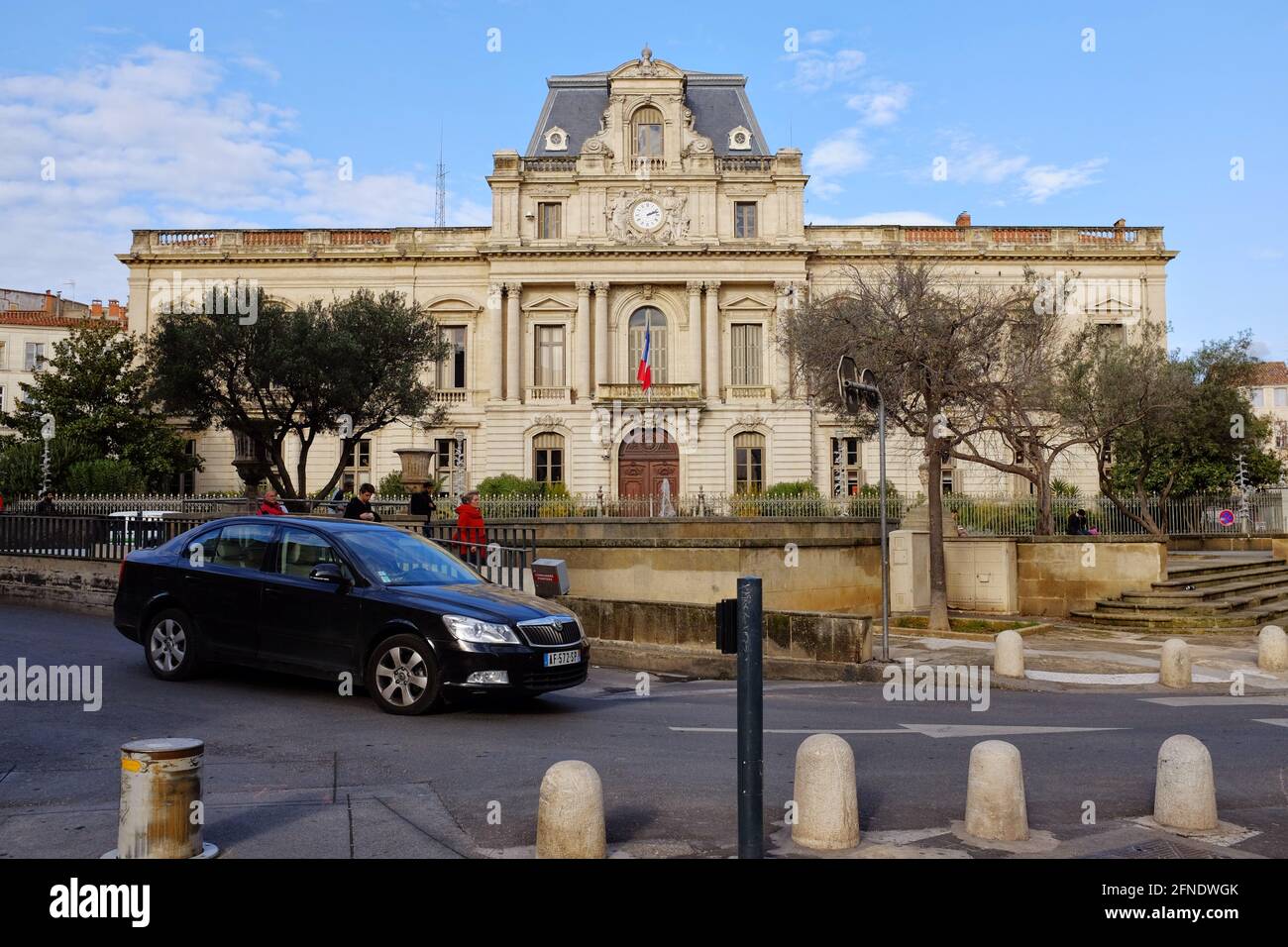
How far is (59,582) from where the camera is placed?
17.1 m

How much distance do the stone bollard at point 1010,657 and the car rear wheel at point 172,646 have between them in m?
9.60

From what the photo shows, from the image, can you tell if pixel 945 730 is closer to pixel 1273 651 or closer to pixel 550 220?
pixel 1273 651

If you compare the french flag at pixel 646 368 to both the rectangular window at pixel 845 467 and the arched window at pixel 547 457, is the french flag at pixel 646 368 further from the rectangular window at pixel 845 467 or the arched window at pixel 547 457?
the rectangular window at pixel 845 467

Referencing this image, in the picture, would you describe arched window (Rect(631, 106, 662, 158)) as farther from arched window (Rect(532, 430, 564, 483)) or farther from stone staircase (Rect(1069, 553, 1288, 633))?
stone staircase (Rect(1069, 553, 1288, 633))

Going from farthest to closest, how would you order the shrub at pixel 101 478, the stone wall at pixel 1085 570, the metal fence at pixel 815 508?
the shrub at pixel 101 478 → the metal fence at pixel 815 508 → the stone wall at pixel 1085 570

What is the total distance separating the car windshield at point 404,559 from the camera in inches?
381

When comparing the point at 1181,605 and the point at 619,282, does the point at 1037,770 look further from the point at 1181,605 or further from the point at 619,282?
the point at 619,282

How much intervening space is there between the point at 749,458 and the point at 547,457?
8897 millimetres

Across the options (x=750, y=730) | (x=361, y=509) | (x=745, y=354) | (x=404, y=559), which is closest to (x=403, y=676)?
(x=404, y=559)

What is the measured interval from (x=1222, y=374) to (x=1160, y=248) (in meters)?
15.3

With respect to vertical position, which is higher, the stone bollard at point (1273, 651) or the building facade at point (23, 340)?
the building facade at point (23, 340)

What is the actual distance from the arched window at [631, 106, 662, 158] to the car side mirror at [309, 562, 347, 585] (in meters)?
40.0

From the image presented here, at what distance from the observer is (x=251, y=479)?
70.8ft

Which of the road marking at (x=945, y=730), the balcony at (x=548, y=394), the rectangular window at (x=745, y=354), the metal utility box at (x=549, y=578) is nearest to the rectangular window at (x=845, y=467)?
the rectangular window at (x=745, y=354)
